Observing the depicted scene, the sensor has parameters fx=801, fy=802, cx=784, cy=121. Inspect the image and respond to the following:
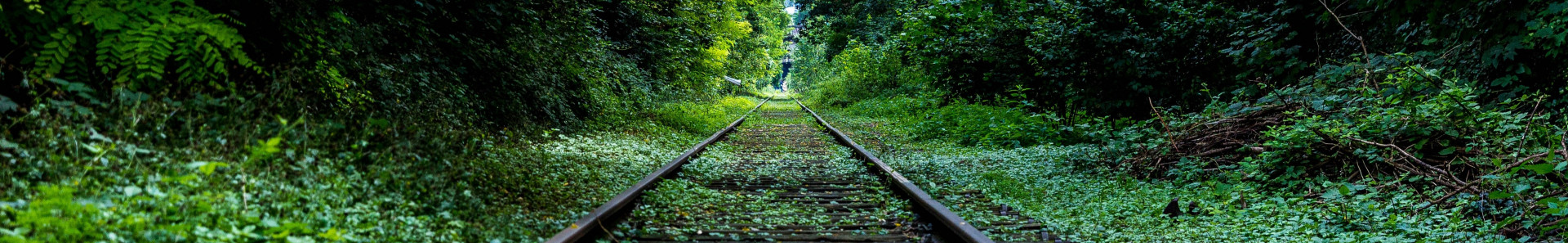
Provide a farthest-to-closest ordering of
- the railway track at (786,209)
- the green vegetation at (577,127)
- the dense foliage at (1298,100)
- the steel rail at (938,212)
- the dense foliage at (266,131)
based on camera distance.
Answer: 1. the dense foliage at (1298,100)
2. the railway track at (786,209)
3. the steel rail at (938,212)
4. the green vegetation at (577,127)
5. the dense foliage at (266,131)

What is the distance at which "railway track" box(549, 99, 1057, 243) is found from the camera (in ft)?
15.8

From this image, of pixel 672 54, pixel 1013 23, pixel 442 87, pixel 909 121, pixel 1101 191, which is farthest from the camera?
pixel 909 121

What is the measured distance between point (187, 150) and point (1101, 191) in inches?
238

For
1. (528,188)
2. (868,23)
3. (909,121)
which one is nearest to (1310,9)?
(528,188)

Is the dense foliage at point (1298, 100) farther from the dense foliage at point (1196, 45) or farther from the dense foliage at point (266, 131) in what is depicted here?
the dense foliage at point (266, 131)

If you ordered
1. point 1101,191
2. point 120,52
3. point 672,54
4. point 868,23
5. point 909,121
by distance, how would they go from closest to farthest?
point 120,52 < point 1101,191 < point 672,54 < point 909,121 < point 868,23

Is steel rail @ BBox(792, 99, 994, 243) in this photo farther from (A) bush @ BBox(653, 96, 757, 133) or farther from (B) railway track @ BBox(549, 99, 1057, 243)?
(A) bush @ BBox(653, 96, 757, 133)

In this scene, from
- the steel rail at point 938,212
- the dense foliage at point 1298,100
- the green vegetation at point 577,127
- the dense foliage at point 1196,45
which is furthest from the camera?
the dense foliage at point 1196,45

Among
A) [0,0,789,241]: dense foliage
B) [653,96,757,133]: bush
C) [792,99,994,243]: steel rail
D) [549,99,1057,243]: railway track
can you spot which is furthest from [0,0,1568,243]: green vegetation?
[653,96,757,133]: bush

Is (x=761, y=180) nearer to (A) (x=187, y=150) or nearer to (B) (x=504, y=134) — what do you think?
(B) (x=504, y=134)

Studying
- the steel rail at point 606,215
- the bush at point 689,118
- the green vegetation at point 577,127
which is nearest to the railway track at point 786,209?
the steel rail at point 606,215

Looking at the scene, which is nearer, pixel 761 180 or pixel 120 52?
pixel 120 52

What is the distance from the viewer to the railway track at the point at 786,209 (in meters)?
4.80

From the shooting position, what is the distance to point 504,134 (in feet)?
25.3
